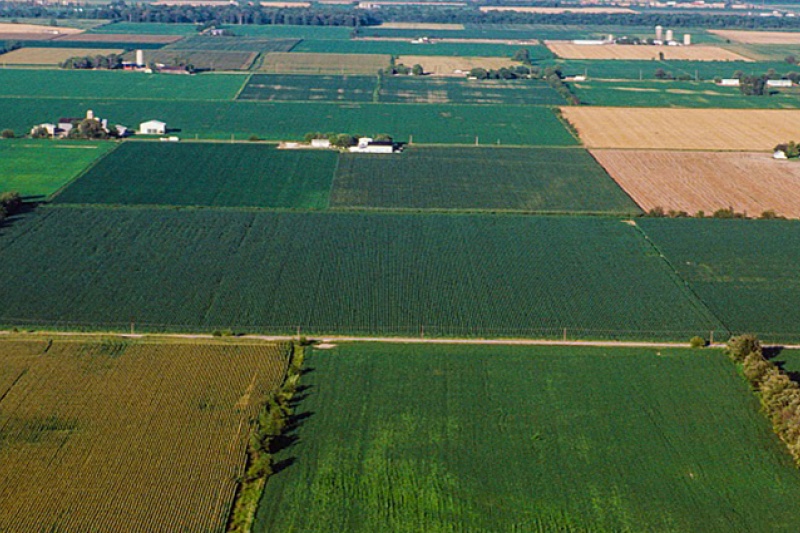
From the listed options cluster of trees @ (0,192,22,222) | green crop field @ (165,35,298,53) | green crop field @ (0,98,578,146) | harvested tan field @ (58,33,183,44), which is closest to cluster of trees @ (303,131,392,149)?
green crop field @ (0,98,578,146)

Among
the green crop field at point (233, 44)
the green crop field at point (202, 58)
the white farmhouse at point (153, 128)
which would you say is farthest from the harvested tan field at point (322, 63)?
the white farmhouse at point (153, 128)

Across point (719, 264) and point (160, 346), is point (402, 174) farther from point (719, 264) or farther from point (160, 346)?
point (160, 346)

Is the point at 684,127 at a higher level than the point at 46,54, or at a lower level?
lower

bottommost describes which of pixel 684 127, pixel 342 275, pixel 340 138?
pixel 342 275

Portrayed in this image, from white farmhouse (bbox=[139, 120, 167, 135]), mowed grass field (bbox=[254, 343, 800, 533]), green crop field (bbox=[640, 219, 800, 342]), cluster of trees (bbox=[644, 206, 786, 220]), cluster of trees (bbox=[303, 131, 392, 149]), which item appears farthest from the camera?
white farmhouse (bbox=[139, 120, 167, 135])

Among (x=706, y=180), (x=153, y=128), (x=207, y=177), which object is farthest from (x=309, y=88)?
(x=706, y=180)

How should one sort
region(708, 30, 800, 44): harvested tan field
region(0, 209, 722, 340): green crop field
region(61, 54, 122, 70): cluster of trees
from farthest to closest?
region(708, 30, 800, 44): harvested tan field < region(61, 54, 122, 70): cluster of trees < region(0, 209, 722, 340): green crop field

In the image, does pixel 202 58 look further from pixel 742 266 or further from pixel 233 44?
pixel 742 266

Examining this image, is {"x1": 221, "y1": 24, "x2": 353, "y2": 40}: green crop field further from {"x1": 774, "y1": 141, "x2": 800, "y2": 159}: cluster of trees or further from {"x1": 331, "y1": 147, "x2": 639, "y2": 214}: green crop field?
{"x1": 774, "y1": 141, "x2": 800, "y2": 159}: cluster of trees
